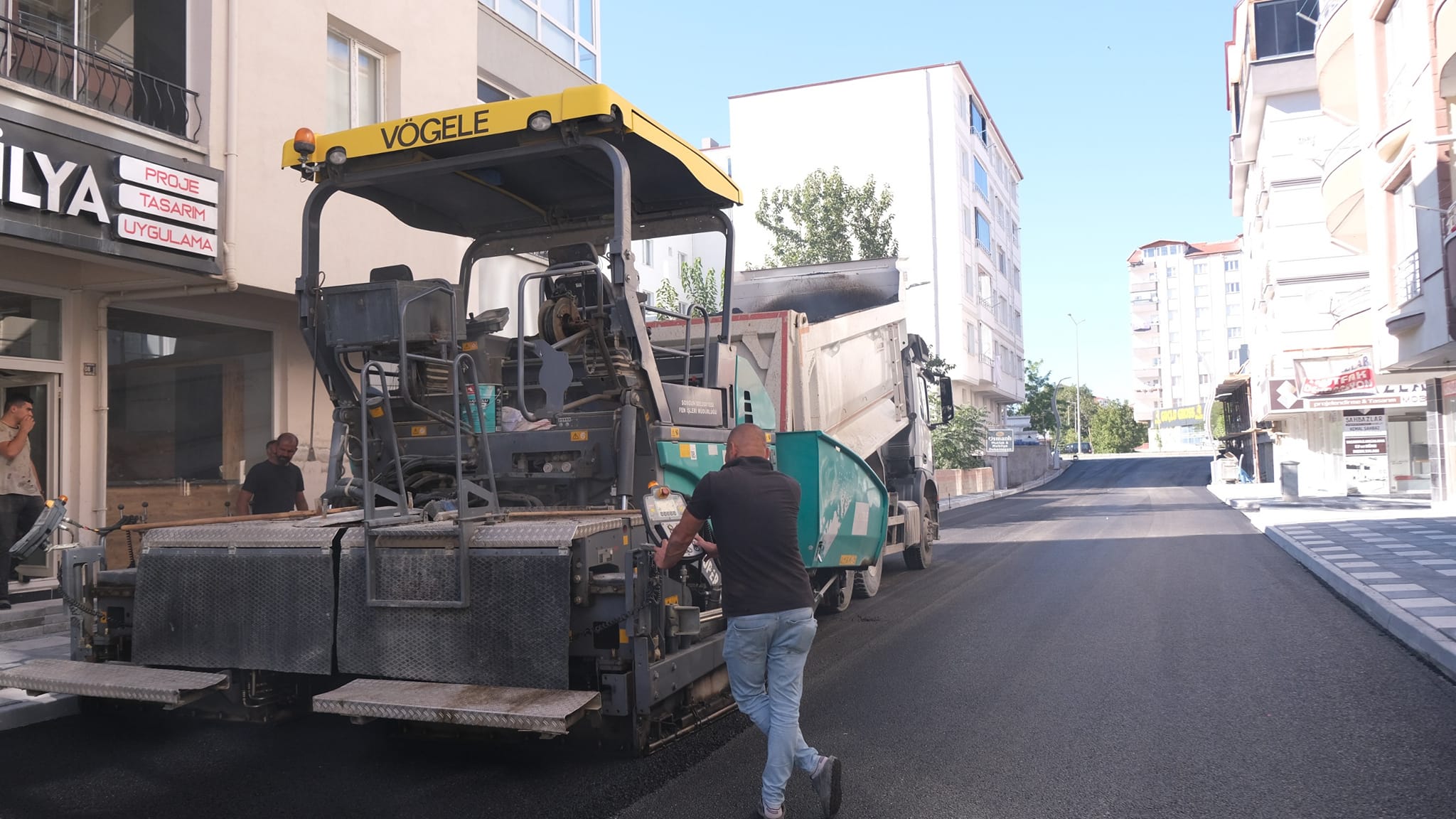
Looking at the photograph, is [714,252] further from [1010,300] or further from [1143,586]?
[1010,300]

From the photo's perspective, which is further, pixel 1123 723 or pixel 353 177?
pixel 353 177

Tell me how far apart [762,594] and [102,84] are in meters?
9.32

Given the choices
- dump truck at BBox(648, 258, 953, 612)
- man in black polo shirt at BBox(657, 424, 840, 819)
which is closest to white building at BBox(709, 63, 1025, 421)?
dump truck at BBox(648, 258, 953, 612)

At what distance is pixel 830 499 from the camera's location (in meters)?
7.51

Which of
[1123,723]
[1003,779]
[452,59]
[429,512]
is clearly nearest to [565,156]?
[429,512]

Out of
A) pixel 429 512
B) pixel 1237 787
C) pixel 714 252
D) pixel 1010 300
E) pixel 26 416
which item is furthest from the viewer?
pixel 1010 300

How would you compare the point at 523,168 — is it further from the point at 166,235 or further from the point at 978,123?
the point at 978,123

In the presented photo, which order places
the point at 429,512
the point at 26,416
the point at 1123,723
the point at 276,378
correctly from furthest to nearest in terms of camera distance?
the point at 276,378
the point at 26,416
the point at 1123,723
the point at 429,512

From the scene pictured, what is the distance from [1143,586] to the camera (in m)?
11.0

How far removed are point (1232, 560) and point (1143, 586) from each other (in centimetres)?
348

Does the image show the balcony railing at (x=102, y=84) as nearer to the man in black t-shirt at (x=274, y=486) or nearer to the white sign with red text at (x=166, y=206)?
the white sign with red text at (x=166, y=206)

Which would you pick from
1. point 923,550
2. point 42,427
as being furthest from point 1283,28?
point 42,427

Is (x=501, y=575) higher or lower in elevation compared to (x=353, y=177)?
lower

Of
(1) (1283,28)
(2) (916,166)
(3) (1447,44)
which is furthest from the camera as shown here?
(2) (916,166)
